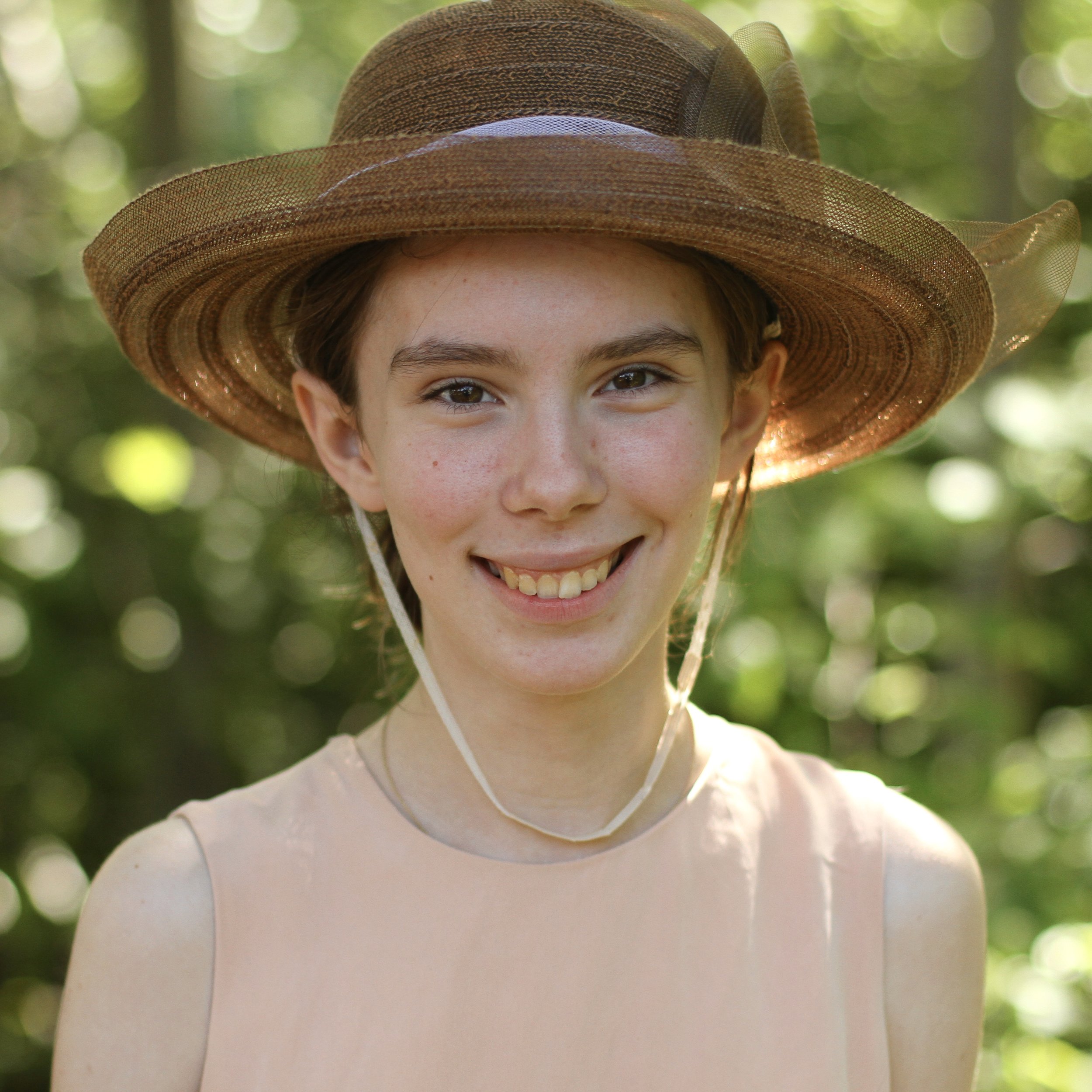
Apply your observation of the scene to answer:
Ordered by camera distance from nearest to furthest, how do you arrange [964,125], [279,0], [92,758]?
[92,758] → [964,125] → [279,0]

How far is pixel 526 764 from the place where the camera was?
1.69 metres

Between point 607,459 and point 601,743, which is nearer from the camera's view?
point 607,459

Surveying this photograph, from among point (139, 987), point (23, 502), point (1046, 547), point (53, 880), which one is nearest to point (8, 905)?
point (53, 880)

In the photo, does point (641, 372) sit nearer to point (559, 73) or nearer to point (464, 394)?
point (464, 394)

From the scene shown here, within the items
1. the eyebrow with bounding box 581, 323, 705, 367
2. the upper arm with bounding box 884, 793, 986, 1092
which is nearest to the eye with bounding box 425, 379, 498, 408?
the eyebrow with bounding box 581, 323, 705, 367

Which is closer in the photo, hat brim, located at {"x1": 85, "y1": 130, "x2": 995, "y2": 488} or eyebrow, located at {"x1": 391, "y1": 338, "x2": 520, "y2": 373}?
hat brim, located at {"x1": 85, "y1": 130, "x2": 995, "y2": 488}

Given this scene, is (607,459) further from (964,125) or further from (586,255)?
(964,125)

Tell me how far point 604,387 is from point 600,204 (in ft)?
0.86

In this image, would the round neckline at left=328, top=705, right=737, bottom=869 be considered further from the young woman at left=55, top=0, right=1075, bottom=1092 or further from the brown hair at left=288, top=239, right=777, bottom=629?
the brown hair at left=288, top=239, right=777, bottom=629

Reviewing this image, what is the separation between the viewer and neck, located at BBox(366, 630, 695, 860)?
5.49 ft

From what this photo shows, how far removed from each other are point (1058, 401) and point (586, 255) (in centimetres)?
171

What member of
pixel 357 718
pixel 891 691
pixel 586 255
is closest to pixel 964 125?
pixel 891 691

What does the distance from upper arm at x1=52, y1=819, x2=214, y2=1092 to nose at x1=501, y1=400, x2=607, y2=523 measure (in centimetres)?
69

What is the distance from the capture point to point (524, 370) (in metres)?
1.42
